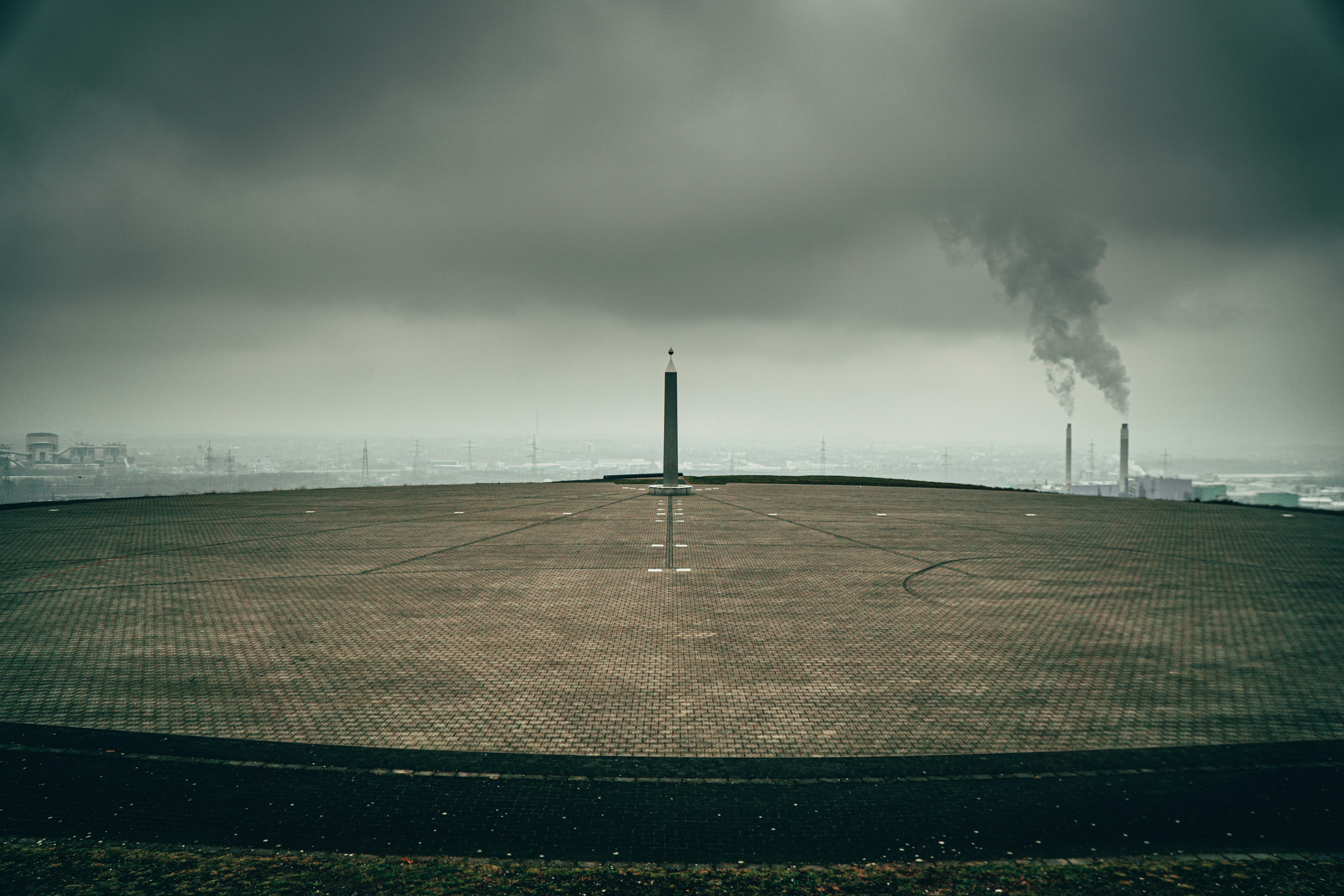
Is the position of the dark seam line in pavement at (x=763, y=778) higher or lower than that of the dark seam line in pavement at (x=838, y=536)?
lower

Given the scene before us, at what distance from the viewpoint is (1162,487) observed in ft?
212

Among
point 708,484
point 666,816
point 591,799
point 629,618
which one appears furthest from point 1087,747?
point 708,484

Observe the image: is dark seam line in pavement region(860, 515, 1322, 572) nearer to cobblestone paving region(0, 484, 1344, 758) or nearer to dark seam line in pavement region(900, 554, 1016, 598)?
cobblestone paving region(0, 484, 1344, 758)

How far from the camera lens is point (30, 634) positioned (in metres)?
8.95

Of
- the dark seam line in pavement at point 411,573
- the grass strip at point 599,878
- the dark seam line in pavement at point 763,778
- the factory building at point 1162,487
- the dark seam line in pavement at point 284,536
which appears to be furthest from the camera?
the factory building at point 1162,487

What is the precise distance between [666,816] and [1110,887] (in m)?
2.46

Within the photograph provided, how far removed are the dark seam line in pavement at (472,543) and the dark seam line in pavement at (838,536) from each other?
518cm

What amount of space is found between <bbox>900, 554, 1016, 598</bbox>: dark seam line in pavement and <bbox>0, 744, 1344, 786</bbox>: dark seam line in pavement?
5749mm

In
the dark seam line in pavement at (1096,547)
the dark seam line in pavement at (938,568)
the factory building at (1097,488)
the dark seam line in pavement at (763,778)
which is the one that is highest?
the dark seam line in pavement at (1096,547)

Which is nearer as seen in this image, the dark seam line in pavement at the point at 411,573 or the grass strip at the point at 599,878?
the grass strip at the point at 599,878

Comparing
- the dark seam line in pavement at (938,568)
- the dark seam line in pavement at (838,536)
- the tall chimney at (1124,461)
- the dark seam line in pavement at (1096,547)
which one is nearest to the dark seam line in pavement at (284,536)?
the dark seam line in pavement at (838,536)

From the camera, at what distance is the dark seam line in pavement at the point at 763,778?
5.00 m

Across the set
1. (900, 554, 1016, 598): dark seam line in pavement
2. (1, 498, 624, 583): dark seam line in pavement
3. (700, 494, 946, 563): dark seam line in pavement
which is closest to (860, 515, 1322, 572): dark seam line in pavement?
(700, 494, 946, 563): dark seam line in pavement

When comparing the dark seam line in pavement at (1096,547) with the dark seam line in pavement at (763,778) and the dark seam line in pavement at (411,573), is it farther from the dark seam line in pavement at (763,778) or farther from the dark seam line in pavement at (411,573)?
the dark seam line in pavement at (763,778)
